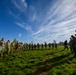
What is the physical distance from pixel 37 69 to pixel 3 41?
43.3ft

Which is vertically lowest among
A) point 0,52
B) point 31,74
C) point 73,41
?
point 31,74

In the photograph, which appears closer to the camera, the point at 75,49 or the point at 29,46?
the point at 75,49

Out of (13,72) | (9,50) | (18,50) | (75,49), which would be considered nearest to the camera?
(13,72)

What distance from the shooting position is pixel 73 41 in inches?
1219

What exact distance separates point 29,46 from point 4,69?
3829 centimetres

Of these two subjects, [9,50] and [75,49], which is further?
[9,50]

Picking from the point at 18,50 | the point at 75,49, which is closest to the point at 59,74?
the point at 75,49

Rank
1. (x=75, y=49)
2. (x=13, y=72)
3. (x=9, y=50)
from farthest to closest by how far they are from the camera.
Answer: (x=9, y=50) < (x=75, y=49) < (x=13, y=72)

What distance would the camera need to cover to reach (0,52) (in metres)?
30.8

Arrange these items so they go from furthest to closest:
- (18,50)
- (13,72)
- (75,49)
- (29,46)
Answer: (29,46), (18,50), (75,49), (13,72)

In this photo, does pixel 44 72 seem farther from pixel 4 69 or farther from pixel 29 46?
pixel 29 46

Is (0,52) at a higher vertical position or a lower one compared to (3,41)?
lower

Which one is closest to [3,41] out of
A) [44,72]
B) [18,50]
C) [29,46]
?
[18,50]

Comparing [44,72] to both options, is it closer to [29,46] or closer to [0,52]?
[0,52]
